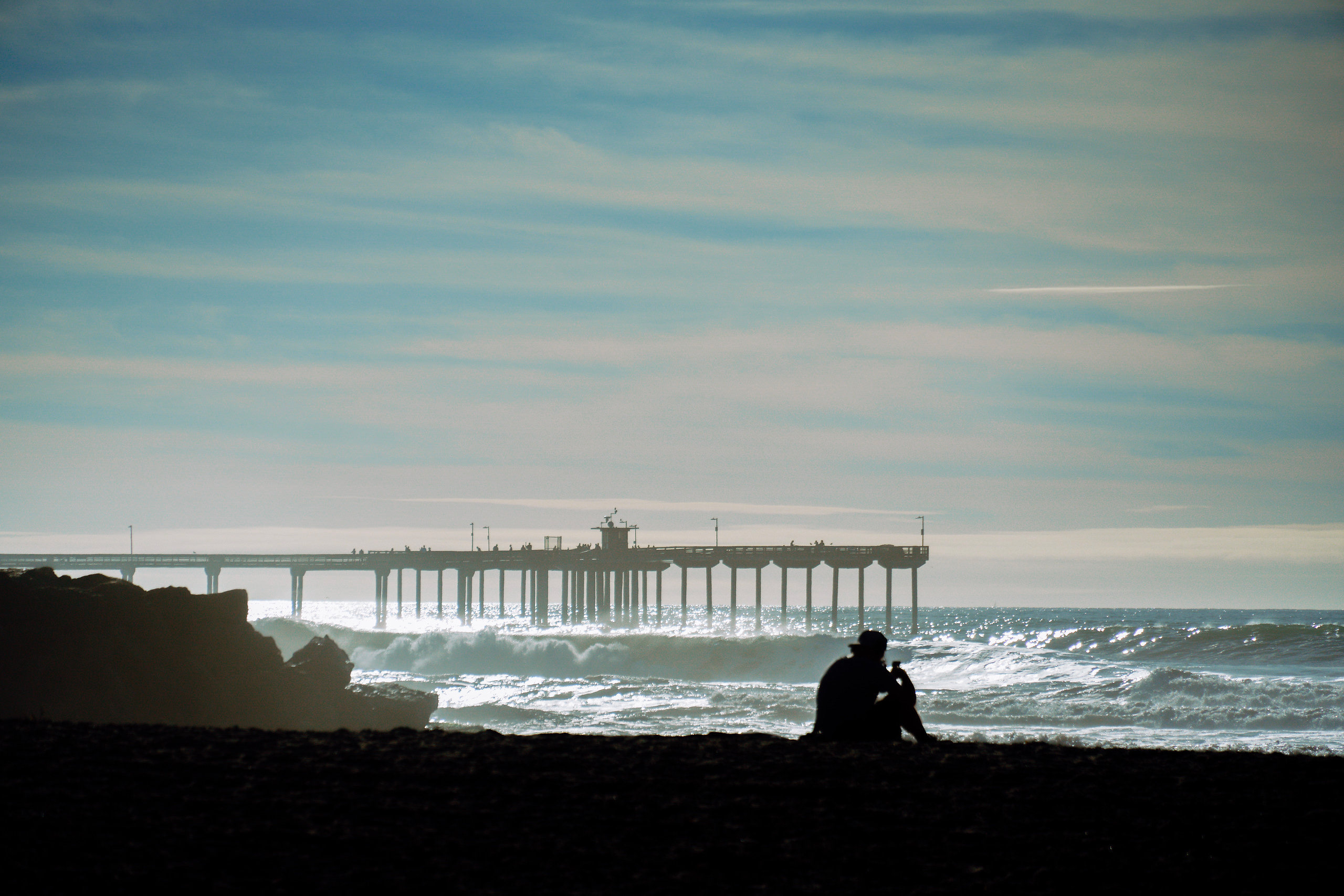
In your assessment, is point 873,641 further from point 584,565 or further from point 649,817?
point 584,565

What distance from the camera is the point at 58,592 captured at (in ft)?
71.3

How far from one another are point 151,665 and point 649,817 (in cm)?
1741

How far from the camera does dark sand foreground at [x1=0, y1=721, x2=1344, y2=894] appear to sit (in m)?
6.11

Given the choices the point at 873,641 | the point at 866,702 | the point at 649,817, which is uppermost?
the point at 873,641

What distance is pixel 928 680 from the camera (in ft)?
141

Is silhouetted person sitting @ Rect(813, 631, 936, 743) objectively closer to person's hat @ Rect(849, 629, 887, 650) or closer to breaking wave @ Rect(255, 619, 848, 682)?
person's hat @ Rect(849, 629, 887, 650)

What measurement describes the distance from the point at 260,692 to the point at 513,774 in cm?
1701

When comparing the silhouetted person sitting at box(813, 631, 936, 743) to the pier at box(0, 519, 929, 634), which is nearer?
the silhouetted person sitting at box(813, 631, 936, 743)

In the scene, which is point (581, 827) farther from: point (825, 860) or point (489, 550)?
point (489, 550)

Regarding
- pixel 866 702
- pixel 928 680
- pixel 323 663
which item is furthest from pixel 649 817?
pixel 928 680

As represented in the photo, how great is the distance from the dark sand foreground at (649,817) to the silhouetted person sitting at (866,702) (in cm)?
84

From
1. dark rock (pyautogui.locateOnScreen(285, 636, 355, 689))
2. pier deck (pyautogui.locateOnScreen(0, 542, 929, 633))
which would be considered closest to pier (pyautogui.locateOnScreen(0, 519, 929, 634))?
pier deck (pyautogui.locateOnScreen(0, 542, 929, 633))

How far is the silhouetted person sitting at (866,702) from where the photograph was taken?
1004 cm

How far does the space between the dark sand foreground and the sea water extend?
9.60 meters
